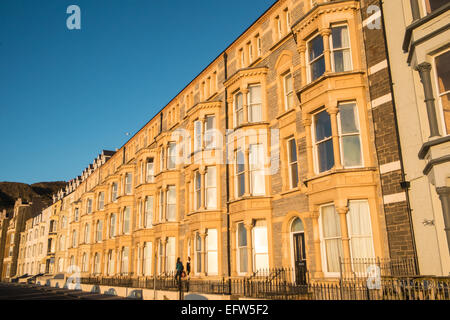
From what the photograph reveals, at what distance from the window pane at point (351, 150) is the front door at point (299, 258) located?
431cm

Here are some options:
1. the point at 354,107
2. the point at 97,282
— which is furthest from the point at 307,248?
the point at 97,282

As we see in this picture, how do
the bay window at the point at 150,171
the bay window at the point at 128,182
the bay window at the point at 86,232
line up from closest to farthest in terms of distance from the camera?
the bay window at the point at 150,171
the bay window at the point at 128,182
the bay window at the point at 86,232

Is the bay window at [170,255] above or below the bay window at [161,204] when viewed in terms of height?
below

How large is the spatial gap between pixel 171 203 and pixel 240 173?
31.5 feet

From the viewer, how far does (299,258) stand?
55.0 ft

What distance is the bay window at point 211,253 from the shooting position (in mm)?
22188

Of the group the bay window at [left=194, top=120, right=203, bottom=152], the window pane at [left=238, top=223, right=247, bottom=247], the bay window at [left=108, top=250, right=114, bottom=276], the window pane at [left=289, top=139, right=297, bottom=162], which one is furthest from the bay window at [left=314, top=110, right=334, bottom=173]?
the bay window at [left=108, top=250, right=114, bottom=276]

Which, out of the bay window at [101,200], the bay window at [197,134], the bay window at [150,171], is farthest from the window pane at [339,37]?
the bay window at [101,200]

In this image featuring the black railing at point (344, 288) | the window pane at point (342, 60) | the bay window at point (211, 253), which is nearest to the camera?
the black railing at point (344, 288)

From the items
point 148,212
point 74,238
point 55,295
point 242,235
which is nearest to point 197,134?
point 242,235

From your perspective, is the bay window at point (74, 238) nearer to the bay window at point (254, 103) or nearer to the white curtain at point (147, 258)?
the white curtain at point (147, 258)

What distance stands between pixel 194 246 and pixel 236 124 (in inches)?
325

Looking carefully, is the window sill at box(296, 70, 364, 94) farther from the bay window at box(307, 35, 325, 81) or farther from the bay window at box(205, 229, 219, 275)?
the bay window at box(205, 229, 219, 275)

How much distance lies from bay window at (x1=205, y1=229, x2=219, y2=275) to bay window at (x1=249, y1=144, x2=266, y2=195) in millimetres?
4768
